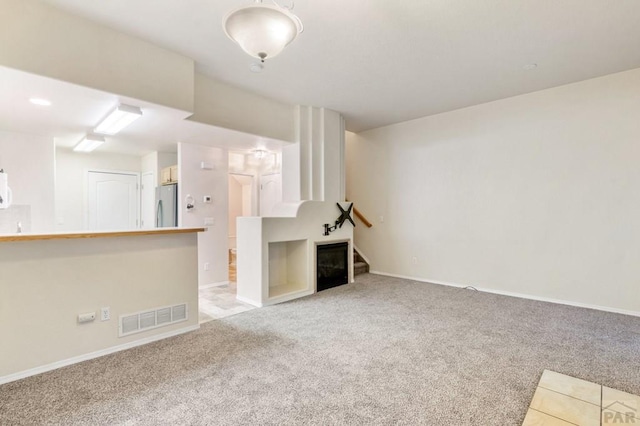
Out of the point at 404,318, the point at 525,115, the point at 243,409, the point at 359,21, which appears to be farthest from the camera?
the point at 525,115

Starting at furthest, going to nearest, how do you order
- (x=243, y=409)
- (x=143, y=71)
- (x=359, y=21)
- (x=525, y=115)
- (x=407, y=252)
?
(x=407, y=252) < (x=525, y=115) < (x=143, y=71) < (x=359, y=21) < (x=243, y=409)

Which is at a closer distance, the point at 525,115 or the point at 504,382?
the point at 504,382

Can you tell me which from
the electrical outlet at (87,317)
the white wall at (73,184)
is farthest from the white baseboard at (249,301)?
the white wall at (73,184)

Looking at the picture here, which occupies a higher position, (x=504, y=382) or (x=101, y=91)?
(x=101, y=91)

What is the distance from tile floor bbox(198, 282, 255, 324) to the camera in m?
3.96

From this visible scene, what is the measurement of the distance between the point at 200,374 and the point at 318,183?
11.5 feet

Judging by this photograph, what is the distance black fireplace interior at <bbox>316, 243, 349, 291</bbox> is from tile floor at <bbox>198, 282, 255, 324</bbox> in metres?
1.39

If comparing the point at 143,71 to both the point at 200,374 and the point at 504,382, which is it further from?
the point at 504,382

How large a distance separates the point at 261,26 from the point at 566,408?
3.05 meters

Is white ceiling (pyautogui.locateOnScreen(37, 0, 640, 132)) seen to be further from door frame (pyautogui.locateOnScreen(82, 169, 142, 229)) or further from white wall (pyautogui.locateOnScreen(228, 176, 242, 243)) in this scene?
white wall (pyautogui.locateOnScreen(228, 176, 242, 243))

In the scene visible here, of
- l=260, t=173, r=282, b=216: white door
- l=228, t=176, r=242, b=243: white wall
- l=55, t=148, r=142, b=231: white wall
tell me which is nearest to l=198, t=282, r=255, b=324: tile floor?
l=260, t=173, r=282, b=216: white door

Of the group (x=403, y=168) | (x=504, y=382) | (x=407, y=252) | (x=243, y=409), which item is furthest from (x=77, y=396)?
(x=403, y=168)

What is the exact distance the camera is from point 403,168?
6.05 m

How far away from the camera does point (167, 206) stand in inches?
213
